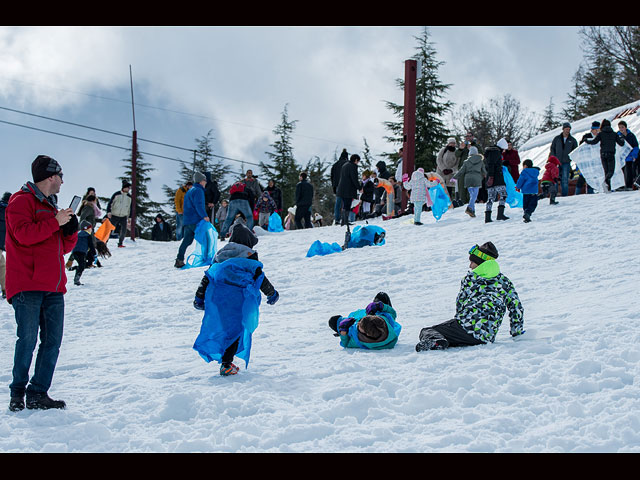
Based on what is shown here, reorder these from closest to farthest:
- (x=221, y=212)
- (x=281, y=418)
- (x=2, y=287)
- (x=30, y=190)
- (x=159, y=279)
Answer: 1. (x=281, y=418)
2. (x=30, y=190)
3. (x=2, y=287)
4. (x=159, y=279)
5. (x=221, y=212)

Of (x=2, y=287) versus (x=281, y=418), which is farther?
(x=2, y=287)

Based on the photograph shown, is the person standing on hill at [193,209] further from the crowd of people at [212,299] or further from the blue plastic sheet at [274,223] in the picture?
the blue plastic sheet at [274,223]

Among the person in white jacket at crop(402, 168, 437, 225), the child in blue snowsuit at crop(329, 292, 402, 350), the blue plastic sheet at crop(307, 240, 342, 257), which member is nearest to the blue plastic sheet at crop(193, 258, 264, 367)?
the child in blue snowsuit at crop(329, 292, 402, 350)

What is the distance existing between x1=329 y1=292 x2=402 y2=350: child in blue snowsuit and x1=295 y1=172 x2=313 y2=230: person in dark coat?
1116 centimetres

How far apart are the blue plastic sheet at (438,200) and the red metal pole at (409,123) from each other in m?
2.14

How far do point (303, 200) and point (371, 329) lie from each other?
12.0 m

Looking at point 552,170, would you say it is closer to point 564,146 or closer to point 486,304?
point 564,146

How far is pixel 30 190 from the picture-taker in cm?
420

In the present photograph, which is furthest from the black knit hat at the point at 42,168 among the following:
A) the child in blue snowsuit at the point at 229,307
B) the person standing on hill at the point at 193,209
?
the person standing on hill at the point at 193,209

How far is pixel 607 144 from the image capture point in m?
13.6

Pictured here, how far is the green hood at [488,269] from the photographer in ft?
18.5
